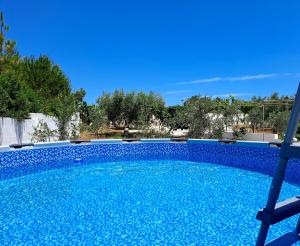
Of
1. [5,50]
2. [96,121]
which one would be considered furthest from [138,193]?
[5,50]

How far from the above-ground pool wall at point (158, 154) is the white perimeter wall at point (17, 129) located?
2707 mm

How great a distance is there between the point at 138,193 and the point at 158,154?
5812 millimetres

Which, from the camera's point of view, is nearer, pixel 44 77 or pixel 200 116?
pixel 200 116

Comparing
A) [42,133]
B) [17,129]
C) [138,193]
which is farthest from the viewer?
[42,133]

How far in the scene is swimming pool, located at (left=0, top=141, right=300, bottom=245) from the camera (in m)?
4.69

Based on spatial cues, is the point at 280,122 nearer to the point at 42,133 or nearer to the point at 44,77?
the point at 42,133

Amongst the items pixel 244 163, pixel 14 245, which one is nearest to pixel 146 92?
pixel 244 163

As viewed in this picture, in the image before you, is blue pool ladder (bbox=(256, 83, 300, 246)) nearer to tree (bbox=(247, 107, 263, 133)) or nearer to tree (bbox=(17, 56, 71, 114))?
tree (bbox=(247, 107, 263, 133))

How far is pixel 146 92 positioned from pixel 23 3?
11027 millimetres

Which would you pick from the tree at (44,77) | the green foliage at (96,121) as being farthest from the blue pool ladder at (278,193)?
the tree at (44,77)

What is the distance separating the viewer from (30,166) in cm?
1028

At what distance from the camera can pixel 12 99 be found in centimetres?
1347

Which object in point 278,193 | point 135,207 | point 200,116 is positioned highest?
point 200,116

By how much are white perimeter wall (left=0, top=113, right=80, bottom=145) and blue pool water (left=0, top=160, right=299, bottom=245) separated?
3.54 metres
